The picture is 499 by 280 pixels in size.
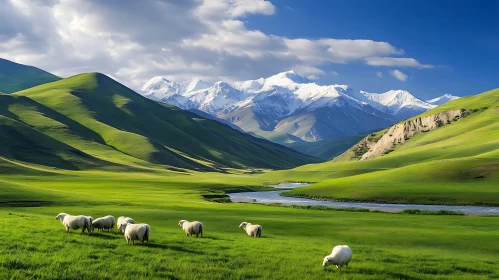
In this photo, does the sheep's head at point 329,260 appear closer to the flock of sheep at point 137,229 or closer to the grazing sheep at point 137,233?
the flock of sheep at point 137,229

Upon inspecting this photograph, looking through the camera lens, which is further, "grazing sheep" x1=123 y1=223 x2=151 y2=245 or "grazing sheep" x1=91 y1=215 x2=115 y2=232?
"grazing sheep" x1=91 y1=215 x2=115 y2=232

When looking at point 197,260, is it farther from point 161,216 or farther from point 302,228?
point 161,216

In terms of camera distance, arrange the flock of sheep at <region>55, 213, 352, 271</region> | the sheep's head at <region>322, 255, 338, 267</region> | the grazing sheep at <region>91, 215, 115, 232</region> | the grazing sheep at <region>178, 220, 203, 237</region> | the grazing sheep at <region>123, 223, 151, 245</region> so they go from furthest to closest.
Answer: the grazing sheep at <region>178, 220, 203, 237</region> < the grazing sheep at <region>91, 215, 115, 232</region> < the grazing sheep at <region>123, 223, 151, 245</region> < the flock of sheep at <region>55, 213, 352, 271</region> < the sheep's head at <region>322, 255, 338, 267</region>

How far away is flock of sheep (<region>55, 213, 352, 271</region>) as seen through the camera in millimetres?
22859

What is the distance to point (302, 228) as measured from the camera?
149ft

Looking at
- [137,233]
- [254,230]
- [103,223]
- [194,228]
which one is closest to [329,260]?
[137,233]

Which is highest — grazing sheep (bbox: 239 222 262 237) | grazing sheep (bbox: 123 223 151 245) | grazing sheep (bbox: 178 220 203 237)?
grazing sheep (bbox: 123 223 151 245)

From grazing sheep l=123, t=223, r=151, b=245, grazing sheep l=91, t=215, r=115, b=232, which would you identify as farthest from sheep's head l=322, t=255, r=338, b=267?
grazing sheep l=91, t=215, r=115, b=232

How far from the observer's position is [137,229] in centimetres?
2653

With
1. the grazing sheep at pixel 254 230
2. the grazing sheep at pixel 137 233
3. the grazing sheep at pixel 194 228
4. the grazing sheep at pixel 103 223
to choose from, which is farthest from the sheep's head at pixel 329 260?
the grazing sheep at pixel 103 223

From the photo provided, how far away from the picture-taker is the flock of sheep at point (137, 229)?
22859 millimetres

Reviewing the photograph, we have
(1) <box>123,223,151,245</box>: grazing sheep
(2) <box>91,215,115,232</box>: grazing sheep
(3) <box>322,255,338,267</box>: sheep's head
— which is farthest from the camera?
(2) <box>91,215,115,232</box>: grazing sheep

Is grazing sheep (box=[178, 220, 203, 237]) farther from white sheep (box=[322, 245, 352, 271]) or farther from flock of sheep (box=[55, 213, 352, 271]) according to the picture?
white sheep (box=[322, 245, 352, 271])

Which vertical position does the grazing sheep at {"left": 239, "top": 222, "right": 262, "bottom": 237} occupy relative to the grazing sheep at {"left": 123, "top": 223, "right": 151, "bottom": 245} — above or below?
below
